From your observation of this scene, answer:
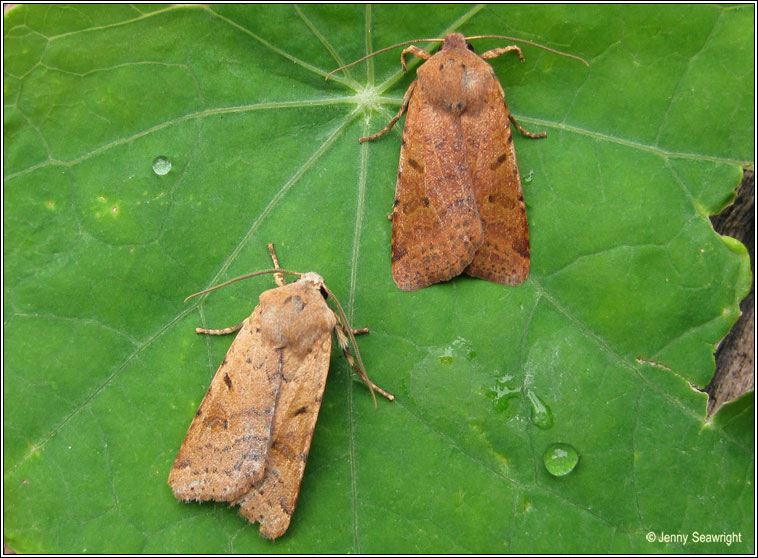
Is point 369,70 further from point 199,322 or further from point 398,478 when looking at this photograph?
point 398,478

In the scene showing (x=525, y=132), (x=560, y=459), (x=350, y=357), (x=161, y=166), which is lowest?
(x=560, y=459)

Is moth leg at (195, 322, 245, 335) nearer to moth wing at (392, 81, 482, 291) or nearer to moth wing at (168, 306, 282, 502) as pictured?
moth wing at (168, 306, 282, 502)

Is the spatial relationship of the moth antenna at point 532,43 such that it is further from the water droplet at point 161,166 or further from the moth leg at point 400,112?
the water droplet at point 161,166

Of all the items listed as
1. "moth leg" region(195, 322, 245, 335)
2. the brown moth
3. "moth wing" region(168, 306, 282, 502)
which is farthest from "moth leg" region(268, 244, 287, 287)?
"moth leg" region(195, 322, 245, 335)

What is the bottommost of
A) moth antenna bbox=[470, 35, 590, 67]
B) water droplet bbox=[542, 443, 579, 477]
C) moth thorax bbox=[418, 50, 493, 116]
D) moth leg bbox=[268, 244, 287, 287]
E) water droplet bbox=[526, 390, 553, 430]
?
water droplet bbox=[542, 443, 579, 477]

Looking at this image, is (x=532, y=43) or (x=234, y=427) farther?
(x=234, y=427)

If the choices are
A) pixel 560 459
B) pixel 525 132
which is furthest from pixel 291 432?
pixel 525 132

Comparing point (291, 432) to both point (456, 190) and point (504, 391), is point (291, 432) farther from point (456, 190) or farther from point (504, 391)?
point (456, 190)
